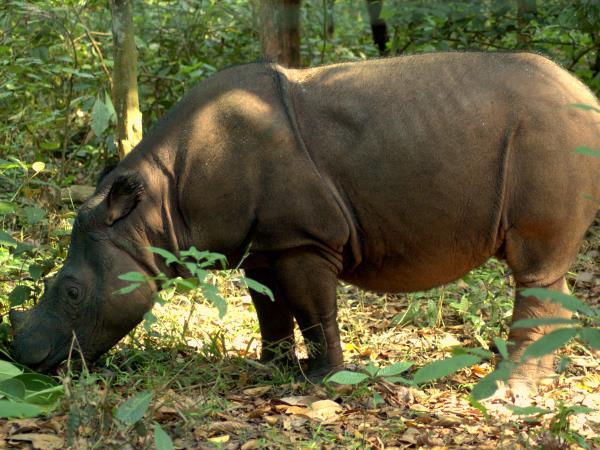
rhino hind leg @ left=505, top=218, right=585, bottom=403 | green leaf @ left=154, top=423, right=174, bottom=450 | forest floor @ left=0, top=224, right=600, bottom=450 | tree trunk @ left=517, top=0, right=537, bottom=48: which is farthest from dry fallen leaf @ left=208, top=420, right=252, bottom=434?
tree trunk @ left=517, top=0, right=537, bottom=48

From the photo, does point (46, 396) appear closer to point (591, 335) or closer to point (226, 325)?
point (226, 325)

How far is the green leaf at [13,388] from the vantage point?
13.9ft

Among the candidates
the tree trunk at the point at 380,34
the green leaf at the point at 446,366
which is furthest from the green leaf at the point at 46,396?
the tree trunk at the point at 380,34

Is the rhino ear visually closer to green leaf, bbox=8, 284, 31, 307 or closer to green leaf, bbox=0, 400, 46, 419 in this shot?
green leaf, bbox=8, 284, 31, 307

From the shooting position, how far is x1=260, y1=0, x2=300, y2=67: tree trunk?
297 inches

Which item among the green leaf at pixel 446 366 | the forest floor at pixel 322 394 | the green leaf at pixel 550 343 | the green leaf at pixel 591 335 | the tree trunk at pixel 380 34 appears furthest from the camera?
the tree trunk at pixel 380 34

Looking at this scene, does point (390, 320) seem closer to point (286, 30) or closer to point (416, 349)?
point (416, 349)

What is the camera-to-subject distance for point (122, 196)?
16.4 feet

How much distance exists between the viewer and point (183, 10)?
10336 mm

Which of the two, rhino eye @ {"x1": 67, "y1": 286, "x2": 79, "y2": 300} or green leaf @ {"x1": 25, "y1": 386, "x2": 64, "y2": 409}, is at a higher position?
rhino eye @ {"x1": 67, "y1": 286, "x2": 79, "y2": 300}

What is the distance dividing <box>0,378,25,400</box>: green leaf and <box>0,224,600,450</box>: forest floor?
0.56ft

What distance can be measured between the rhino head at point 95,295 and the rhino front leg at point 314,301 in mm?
795

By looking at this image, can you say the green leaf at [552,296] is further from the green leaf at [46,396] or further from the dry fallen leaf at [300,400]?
the green leaf at [46,396]

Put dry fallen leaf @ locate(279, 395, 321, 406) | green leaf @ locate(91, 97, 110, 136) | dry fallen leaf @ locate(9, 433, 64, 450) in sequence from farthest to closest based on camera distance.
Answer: green leaf @ locate(91, 97, 110, 136) < dry fallen leaf @ locate(279, 395, 321, 406) < dry fallen leaf @ locate(9, 433, 64, 450)
